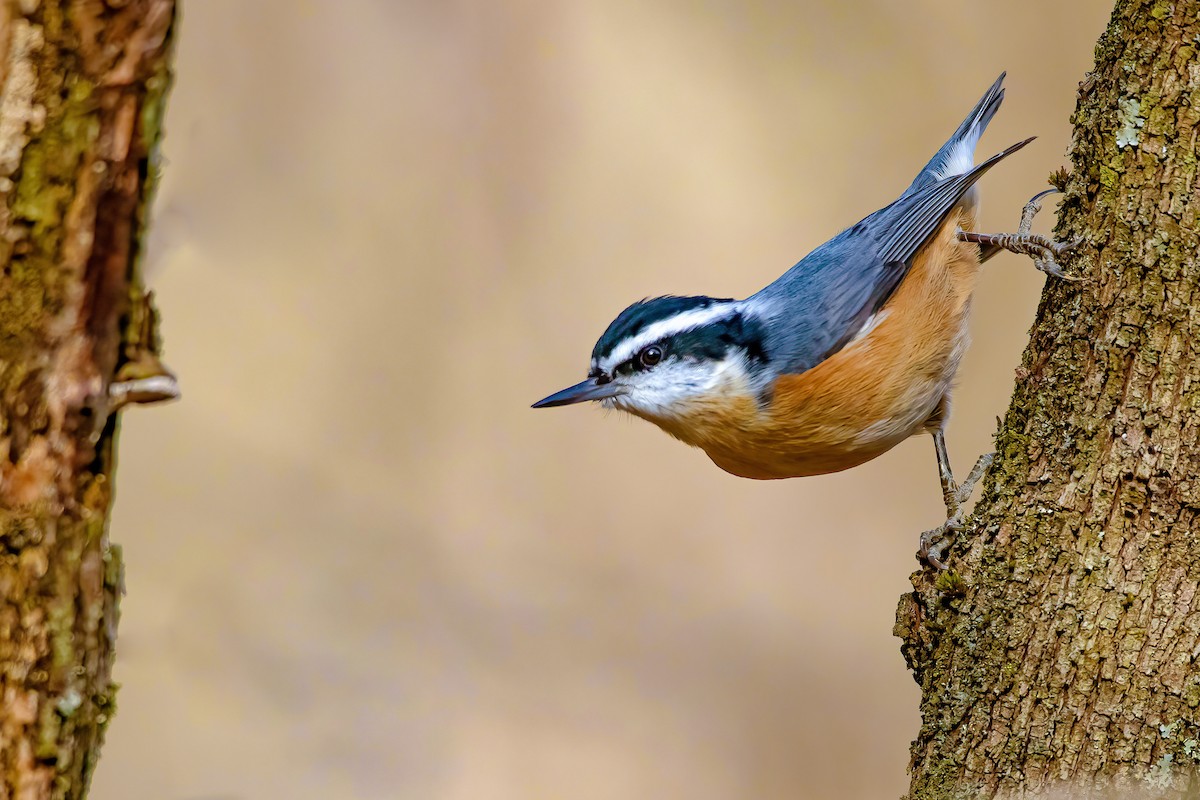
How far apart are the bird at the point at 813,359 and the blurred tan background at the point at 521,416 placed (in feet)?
5.34

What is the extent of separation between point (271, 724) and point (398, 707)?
53 centimetres

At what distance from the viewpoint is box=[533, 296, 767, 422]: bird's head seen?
3123 mm

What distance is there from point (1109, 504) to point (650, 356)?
1.46 metres

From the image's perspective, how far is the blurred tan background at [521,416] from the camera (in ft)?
14.9

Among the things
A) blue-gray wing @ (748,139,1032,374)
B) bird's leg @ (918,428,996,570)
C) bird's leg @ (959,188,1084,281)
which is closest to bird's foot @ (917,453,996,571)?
bird's leg @ (918,428,996,570)

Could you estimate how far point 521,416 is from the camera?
196 inches

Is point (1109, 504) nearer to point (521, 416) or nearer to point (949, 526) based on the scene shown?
point (949, 526)

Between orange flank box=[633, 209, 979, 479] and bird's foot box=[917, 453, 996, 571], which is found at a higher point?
orange flank box=[633, 209, 979, 479]

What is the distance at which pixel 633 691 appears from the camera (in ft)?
15.4

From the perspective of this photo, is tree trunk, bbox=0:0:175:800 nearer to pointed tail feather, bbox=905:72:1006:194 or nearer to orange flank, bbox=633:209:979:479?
orange flank, bbox=633:209:979:479

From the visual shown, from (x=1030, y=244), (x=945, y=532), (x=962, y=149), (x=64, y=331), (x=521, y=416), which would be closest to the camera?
(x=64, y=331)

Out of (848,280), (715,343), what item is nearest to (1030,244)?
(848,280)

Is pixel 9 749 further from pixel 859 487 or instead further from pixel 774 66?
pixel 774 66

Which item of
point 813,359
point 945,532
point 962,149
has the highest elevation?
point 962,149
